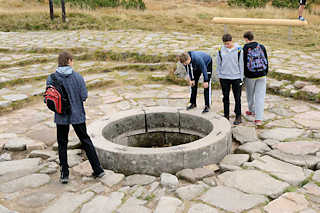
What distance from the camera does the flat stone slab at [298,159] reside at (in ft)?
13.7

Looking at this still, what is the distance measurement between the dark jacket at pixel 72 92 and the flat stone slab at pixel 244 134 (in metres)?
2.54

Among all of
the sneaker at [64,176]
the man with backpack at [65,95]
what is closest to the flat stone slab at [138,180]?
the sneaker at [64,176]

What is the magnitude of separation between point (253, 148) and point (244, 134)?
1.67 ft

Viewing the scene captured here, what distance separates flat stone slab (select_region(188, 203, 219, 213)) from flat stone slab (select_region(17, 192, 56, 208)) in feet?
5.18

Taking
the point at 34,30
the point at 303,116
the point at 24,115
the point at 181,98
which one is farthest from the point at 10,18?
the point at 303,116

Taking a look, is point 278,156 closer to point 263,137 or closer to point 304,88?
point 263,137

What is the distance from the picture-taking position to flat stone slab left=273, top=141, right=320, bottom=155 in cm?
450

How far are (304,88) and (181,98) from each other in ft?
8.43

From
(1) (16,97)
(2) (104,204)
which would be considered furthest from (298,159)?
(1) (16,97)

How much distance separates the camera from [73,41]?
37.9 feet

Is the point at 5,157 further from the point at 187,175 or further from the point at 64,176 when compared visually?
the point at 187,175

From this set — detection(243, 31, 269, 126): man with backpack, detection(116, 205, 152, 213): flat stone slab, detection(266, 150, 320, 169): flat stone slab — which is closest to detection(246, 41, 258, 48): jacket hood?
detection(243, 31, 269, 126): man with backpack

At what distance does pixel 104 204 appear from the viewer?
11.5 feet

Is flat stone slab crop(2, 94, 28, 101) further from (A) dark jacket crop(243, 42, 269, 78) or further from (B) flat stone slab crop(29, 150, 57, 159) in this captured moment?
(A) dark jacket crop(243, 42, 269, 78)
